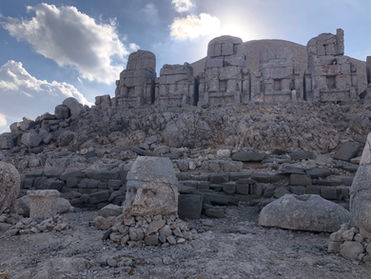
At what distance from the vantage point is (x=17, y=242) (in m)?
5.11

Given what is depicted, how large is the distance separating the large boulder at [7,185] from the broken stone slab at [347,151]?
10459 millimetres

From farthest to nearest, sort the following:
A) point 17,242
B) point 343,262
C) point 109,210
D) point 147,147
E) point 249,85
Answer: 1. point 249,85
2. point 147,147
3. point 109,210
4. point 17,242
5. point 343,262

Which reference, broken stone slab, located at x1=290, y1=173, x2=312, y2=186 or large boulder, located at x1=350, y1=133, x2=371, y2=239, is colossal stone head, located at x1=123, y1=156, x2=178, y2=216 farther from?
broken stone slab, located at x1=290, y1=173, x2=312, y2=186

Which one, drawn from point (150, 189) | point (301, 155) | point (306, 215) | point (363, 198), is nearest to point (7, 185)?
point (150, 189)

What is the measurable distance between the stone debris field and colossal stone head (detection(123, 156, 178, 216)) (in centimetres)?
2

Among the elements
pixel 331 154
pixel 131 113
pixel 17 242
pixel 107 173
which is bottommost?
pixel 17 242

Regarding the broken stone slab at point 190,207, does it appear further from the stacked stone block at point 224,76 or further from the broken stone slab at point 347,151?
the stacked stone block at point 224,76

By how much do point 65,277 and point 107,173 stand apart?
652 cm

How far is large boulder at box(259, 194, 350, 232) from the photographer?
5324 mm

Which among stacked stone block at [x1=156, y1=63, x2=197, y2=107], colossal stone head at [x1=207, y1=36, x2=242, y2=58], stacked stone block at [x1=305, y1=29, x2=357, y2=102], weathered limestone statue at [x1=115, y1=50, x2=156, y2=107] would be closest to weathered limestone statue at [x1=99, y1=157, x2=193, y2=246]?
stacked stone block at [x1=156, y1=63, x2=197, y2=107]

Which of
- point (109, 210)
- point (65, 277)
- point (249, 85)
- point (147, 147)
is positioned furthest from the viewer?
point (249, 85)

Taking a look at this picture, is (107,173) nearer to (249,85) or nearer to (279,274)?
(279,274)

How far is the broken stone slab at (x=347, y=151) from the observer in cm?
1005

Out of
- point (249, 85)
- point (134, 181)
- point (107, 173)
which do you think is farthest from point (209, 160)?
point (249, 85)
